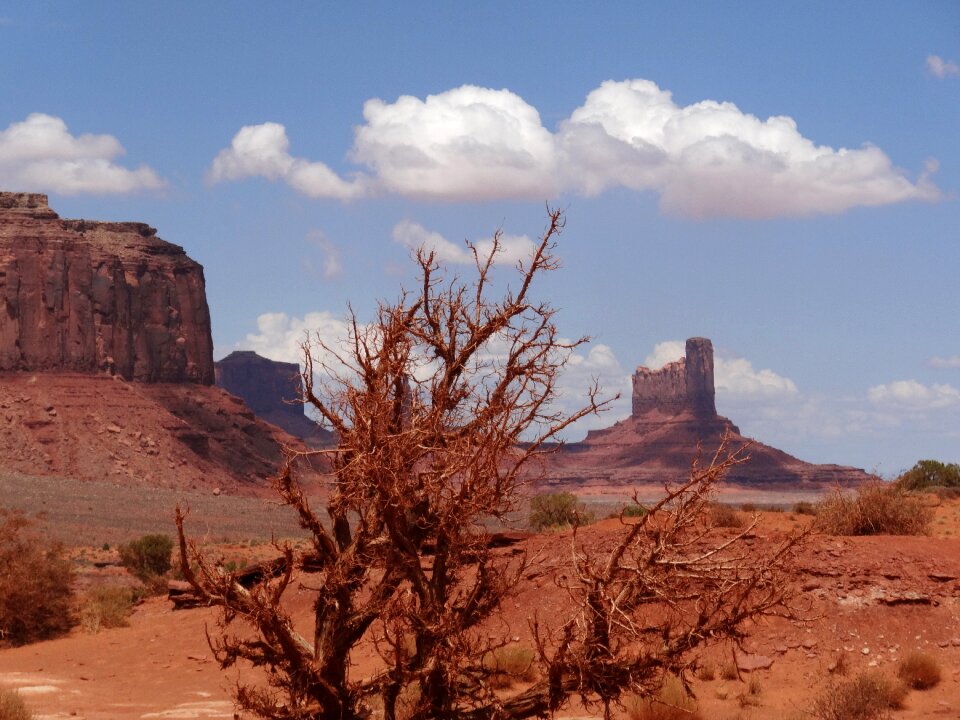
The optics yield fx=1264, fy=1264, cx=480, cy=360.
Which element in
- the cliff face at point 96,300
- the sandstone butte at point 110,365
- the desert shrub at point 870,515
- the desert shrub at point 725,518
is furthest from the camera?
the cliff face at point 96,300

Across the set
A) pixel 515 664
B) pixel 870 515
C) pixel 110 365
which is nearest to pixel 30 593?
pixel 515 664

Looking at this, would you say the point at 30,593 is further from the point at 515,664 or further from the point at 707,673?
the point at 707,673

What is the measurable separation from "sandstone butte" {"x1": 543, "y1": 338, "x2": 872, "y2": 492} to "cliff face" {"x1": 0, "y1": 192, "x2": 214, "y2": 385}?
185 ft

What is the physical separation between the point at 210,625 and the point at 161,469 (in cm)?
7697

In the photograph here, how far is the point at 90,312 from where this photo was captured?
108875 mm

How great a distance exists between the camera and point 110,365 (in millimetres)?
109000

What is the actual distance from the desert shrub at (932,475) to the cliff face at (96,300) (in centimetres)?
8224

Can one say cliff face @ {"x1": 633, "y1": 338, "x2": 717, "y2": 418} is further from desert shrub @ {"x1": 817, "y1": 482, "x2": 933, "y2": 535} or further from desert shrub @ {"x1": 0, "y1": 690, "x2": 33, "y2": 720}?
desert shrub @ {"x1": 0, "y1": 690, "x2": 33, "y2": 720}

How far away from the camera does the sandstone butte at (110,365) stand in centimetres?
9619

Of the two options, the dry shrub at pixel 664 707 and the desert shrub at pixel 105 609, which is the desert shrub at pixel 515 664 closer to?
the dry shrub at pixel 664 707

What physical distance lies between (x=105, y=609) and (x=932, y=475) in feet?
84.7

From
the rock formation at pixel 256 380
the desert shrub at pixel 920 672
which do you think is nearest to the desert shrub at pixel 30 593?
the desert shrub at pixel 920 672

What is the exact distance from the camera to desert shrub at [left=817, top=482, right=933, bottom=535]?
21.6m

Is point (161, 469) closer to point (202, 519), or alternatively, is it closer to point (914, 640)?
point (202, 519)
